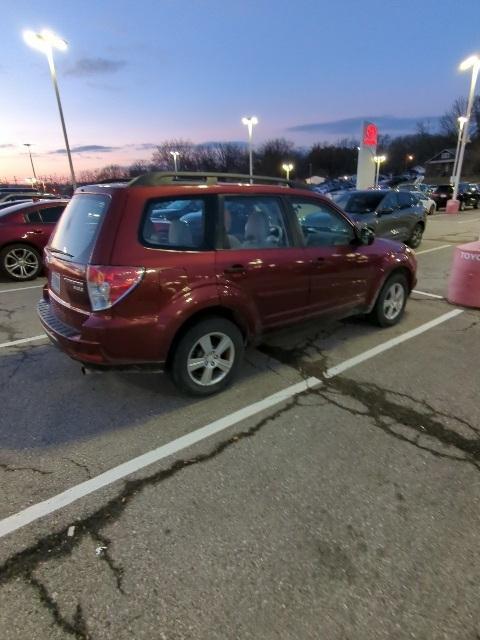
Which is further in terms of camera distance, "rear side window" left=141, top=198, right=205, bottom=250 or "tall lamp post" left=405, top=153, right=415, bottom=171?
"tall lamp post" left=405, top=153, right=415, bottom=171

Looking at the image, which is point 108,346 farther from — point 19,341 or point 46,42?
point 46,42

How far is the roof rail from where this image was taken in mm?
3086

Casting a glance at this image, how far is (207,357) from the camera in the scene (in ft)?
11.4

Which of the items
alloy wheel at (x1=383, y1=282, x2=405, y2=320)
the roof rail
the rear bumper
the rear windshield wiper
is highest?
the roof rail

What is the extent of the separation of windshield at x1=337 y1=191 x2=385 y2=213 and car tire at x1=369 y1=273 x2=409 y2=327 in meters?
5.53

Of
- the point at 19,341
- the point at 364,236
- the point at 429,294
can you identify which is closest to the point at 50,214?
the point at 19,341

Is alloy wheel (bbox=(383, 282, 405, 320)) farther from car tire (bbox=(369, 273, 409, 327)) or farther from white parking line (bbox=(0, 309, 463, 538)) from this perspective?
white parking line (bbox=(0, 309, 463, 538))

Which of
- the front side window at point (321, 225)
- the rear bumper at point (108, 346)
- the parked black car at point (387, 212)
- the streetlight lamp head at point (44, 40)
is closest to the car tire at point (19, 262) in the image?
the rear bumper at point (108, 346)

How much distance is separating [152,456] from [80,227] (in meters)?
1.89

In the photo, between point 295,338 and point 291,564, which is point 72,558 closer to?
point 291,564

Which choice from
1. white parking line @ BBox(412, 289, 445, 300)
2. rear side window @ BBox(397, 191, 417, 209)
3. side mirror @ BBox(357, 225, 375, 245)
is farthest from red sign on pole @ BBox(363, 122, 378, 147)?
side mirror @ BBox(357, 225, 375, 245)

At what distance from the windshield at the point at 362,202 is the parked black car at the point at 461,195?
1866 centimetres

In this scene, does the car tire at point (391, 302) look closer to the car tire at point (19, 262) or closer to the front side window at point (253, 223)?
the front side window at point (253, 223)

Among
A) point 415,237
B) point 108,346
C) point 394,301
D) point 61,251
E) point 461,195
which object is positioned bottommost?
point 415,237
